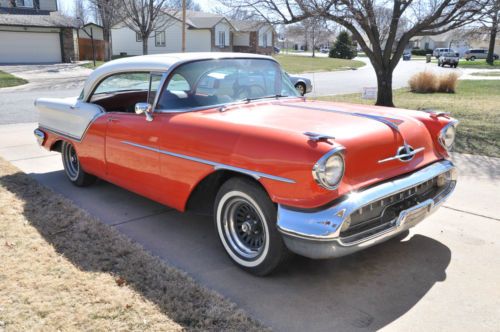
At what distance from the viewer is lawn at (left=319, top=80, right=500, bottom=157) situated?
310 inches

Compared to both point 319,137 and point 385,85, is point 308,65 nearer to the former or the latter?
point 385,85

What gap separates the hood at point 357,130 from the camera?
3.10 metres

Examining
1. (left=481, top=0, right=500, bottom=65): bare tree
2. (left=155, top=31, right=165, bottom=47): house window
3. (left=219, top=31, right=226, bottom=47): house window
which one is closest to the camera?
(left=481, top=0, right=500, bottom=65): bare tree

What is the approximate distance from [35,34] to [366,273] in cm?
3608

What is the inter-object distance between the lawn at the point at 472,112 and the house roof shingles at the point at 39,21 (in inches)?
1073

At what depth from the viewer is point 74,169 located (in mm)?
5664

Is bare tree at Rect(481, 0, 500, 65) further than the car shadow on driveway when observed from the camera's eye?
Yes

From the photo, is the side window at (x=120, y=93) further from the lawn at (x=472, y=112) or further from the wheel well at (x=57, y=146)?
the lawn at (x=472, y=112)

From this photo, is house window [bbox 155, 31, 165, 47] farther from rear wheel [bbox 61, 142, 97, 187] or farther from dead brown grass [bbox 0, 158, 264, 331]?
dead brown grass [bbox 0, 158, 264, 331]

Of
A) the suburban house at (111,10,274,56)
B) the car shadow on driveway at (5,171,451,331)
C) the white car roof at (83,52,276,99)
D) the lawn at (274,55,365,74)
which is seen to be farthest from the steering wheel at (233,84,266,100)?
the suburban house at (111,10,274,56)

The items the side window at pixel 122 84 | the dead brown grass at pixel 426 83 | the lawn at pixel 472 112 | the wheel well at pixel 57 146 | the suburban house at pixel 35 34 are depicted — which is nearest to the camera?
the side window at pixel 122 84

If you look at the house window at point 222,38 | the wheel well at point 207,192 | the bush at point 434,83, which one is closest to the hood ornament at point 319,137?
the wheel well at point 207,192

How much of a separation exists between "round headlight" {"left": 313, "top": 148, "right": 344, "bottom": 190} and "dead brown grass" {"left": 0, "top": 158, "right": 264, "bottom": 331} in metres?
0.98

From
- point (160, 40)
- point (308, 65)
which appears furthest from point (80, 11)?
point (308, 65)
